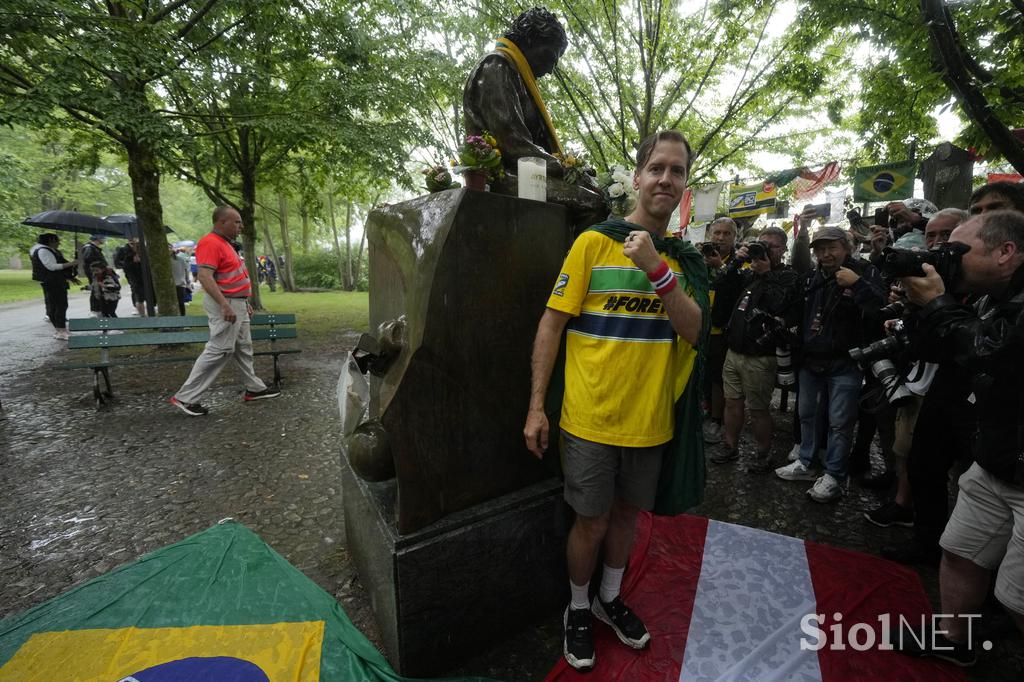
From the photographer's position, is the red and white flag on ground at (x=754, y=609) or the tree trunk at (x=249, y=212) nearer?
the red and white flag on ground at (x=754, y=609)

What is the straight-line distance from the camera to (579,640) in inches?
79.7

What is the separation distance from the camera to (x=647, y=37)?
913 cm

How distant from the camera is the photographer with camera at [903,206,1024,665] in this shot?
1615 mm

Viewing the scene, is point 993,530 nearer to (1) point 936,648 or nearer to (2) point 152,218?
(1) point 936,648

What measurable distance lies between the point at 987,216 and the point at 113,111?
26.0ft

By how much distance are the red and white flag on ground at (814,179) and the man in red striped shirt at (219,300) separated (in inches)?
573

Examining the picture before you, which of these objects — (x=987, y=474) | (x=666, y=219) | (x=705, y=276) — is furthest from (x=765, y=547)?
(x=666, y=219)

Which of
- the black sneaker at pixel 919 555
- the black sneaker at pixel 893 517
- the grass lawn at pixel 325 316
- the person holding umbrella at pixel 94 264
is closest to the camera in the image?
the black sneaker at pixel 919 555

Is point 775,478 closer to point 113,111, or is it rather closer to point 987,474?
point 987,474

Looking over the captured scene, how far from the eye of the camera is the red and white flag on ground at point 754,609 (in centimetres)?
200

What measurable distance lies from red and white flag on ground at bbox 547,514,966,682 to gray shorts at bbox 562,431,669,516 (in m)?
0.80

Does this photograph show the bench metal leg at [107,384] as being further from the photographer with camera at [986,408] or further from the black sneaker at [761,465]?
the photographer with camera at [986,408]

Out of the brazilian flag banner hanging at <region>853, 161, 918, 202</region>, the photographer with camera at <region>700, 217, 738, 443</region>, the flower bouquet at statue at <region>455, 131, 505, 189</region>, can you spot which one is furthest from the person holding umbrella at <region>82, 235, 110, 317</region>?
the brazilian flag banner hanging at <region>853, 161, 918, 202</region>

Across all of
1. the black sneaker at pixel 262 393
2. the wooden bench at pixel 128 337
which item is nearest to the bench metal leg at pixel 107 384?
the wooden bench at pixel 128 337
